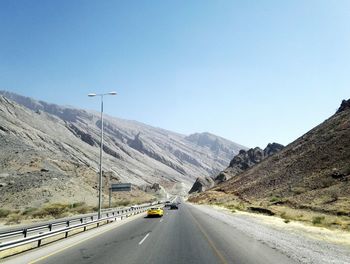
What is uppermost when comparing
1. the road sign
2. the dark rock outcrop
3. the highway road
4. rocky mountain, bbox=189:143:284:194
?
the dark rock outcrop

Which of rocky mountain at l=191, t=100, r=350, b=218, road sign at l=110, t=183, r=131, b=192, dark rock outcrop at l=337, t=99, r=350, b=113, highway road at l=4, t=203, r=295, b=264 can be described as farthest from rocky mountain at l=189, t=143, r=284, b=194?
highway road at l=4, t=203, r=295, b=264

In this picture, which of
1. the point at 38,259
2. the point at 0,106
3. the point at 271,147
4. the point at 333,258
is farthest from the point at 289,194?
the point at 271,147

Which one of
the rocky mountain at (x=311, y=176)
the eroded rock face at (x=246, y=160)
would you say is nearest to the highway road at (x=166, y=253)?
the rocky mountain at (x=311, y=176)

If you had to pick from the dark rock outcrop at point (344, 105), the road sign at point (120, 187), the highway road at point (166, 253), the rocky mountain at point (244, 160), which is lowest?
the highway road at point (166, 253)

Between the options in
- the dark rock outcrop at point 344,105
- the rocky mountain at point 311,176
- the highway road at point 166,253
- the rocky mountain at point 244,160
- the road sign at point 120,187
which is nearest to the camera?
the highway road at point 166,253

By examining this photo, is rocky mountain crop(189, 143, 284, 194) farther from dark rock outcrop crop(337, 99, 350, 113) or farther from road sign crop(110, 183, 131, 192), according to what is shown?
road sign crop(110, 183, 131, 192)

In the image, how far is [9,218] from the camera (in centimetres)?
4809

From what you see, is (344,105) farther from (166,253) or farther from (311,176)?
(166,253)

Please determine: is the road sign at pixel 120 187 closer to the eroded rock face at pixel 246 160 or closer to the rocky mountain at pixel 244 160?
the rocky mountain at pixel 244 160

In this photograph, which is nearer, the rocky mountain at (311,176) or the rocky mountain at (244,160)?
the rocky mountain at (311,176)

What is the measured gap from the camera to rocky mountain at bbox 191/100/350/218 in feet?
165

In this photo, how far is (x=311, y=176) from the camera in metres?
65.1

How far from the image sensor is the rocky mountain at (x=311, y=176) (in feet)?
165

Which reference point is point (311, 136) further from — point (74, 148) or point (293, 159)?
point (74, 148)
